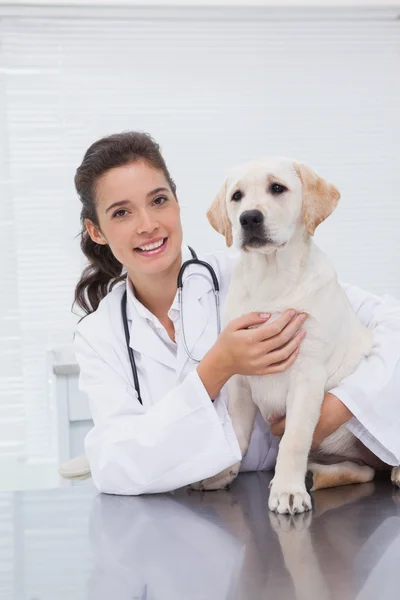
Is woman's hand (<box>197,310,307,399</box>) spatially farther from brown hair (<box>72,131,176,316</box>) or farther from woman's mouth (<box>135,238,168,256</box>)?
brown hair (<box>72,131,176,316</box>)

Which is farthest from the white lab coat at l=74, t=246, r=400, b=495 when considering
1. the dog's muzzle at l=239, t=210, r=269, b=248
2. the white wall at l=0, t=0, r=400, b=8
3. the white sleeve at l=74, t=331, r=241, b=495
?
the white wall at l=0, t=0, r=400, b=8

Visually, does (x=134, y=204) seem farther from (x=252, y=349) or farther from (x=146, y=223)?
(x=252, y=349)

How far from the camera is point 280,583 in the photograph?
0.96 m

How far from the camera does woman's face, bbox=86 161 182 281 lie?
1598mm

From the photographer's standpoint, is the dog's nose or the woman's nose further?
the woman's nose

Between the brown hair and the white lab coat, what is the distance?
0.67 ft

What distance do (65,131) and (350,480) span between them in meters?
2.61

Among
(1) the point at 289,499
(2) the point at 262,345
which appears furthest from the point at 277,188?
(1) the point at 289,499

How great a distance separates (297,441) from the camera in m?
1.36

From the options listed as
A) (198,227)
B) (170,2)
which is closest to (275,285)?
(198,227)

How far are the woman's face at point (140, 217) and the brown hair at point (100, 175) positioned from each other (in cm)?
3

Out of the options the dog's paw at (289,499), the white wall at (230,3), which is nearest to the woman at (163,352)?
the dog's paw at (289,499)

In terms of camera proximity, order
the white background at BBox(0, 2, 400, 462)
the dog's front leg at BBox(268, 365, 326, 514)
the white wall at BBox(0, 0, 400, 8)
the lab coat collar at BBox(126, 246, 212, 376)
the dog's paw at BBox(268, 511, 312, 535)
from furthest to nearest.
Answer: the white background at BBox(0, 2, 400, 462), the white wall at BBox(0, 0, 400, 8), the lab coat collar at BBox(126, 246, 212, 376), the dog's front leg at BBox(268, 365, 326, 514), the dog's paw at BBox(268, 511, 312, 535)

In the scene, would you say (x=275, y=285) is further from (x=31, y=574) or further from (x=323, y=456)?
(x=31, y=574)
